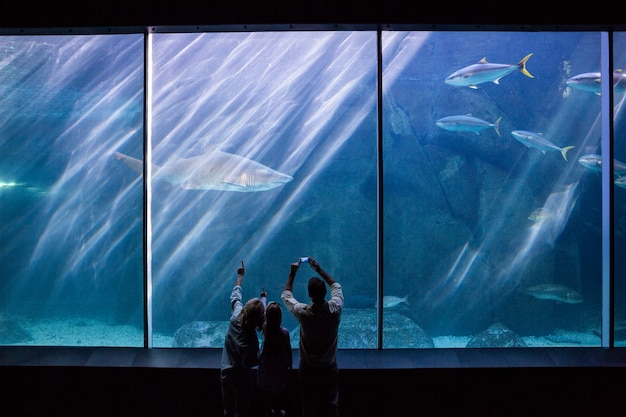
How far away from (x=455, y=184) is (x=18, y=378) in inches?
336

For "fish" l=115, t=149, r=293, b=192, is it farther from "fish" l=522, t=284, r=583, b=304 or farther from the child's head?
the child's head

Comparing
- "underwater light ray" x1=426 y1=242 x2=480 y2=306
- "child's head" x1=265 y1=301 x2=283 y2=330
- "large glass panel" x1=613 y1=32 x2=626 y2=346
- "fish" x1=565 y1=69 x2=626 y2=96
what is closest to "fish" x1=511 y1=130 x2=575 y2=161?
"fish" x1=565 y1=69 x2=626 y2=96

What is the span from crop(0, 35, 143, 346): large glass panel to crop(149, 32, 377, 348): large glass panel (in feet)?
4.15

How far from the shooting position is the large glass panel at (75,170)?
13055 mm

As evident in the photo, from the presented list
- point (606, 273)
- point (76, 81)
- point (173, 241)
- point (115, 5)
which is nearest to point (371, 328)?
point (606, 273)

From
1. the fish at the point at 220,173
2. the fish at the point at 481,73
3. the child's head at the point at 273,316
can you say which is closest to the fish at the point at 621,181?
the fish at the point at 481,73

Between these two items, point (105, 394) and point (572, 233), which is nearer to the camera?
point (105, 394)

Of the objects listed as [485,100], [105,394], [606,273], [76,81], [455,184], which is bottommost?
[105,394]

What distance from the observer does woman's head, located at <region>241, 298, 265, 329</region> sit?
8.66ft

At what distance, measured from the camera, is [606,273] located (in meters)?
3.97

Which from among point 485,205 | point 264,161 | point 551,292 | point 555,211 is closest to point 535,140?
point 551,292

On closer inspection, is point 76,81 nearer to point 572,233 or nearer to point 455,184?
point 455,184

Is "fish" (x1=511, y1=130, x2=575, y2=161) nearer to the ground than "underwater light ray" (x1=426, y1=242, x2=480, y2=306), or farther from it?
farther from it

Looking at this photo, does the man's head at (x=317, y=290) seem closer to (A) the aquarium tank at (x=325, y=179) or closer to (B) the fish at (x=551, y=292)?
(A) the aquarium tank at (x=325, y=179)
